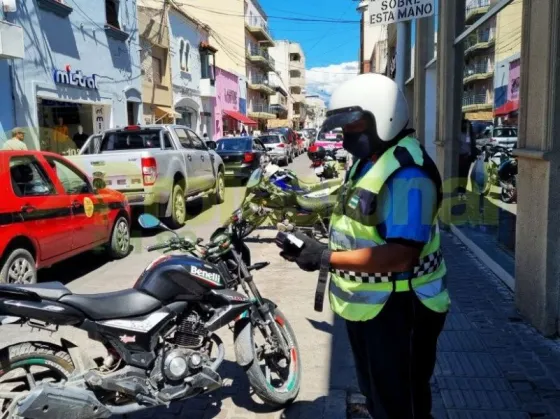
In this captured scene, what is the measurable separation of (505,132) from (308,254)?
15.2 ft

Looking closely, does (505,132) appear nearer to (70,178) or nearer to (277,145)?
(70,178)

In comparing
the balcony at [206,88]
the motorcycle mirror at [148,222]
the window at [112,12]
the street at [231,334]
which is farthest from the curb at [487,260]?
the balcony at [206,88]

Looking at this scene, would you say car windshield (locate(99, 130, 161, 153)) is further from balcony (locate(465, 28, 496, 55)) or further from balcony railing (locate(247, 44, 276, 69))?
balcony railing (locate(247, 44, 276, 69))

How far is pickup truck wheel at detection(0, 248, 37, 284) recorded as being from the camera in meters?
4.98

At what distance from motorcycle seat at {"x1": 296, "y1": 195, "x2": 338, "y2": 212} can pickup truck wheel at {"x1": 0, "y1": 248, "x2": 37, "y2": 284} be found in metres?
3.89

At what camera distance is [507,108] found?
558 cm

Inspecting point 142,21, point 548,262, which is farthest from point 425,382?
point 142,21

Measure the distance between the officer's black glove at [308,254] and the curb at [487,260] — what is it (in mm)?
3851

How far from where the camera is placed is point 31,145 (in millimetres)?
12500

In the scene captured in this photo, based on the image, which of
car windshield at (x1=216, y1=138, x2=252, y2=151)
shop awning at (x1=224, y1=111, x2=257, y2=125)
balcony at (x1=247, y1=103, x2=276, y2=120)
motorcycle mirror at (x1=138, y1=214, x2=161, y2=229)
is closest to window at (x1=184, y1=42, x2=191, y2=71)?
shop awning at (x1=224, y1=111, x2=257, y2=125)

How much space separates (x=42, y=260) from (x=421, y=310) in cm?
460

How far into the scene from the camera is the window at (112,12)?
16997 mm

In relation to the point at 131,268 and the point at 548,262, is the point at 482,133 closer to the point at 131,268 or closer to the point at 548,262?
the point at 548,262

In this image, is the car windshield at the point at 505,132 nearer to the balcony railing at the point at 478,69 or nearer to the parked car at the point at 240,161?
the balcony railing at the point at 478,69
